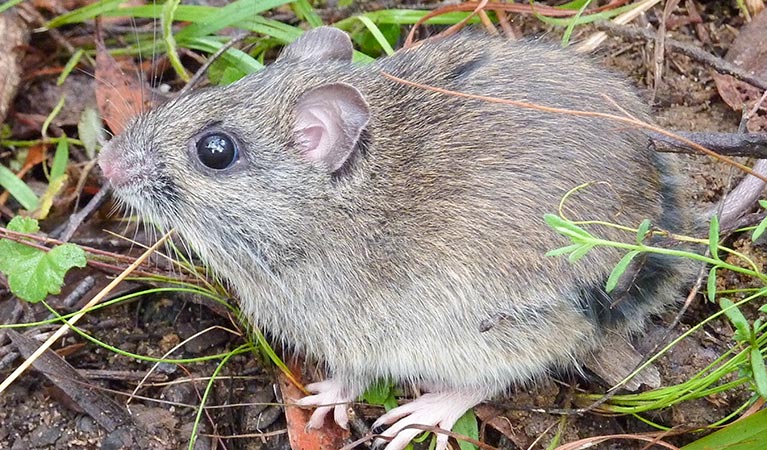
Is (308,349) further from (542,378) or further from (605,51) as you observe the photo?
(605,51)

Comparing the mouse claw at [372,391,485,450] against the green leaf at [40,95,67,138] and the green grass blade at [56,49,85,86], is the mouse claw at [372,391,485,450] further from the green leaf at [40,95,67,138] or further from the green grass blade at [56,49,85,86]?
the green grass blade at [56,49,85,86]

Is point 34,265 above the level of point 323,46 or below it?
below

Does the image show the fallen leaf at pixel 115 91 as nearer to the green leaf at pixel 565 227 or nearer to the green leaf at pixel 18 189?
the green leaf at pixel 18 189

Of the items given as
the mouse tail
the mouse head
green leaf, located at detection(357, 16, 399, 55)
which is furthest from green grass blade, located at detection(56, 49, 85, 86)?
the mouse tail

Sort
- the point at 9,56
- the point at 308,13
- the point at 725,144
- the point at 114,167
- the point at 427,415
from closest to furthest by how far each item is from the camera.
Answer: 1. the point at 725,144
2. the point at 114,167
3. the point at 427,415
4. the point at 308,13
5. the point at 9,56

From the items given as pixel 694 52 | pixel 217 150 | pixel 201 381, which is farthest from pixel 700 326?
pixel 201 381

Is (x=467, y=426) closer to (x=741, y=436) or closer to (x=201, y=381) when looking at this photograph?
(x=741, y=436)

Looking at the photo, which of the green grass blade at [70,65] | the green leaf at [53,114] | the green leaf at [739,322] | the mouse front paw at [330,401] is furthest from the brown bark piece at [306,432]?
the green grass blade at [70,65]
